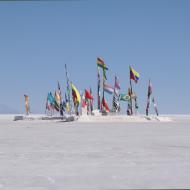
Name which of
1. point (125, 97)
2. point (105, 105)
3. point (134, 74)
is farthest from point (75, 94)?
point (134, 74)

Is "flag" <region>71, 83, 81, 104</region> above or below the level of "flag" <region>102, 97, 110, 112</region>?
above

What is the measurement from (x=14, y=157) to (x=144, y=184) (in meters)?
6.29

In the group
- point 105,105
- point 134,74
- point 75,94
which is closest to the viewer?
point 134,74

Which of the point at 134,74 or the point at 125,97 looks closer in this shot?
the point at 134,74

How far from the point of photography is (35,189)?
7.77m

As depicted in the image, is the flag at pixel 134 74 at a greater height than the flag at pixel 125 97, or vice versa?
the flag at pixel 134 74

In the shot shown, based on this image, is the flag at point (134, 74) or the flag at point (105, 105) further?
the flag at point (134, 74)

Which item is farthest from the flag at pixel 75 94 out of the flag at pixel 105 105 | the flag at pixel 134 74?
the flag at pixel 134 74

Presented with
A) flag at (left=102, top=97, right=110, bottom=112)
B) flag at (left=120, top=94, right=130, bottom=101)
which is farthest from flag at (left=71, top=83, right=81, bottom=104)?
flag at (left=120, top=94, right=130, bottom=101)

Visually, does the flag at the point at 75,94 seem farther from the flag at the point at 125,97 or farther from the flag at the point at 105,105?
the flag at the point at 125,97

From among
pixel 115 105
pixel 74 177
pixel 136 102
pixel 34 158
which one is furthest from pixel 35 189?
pixel 136 102

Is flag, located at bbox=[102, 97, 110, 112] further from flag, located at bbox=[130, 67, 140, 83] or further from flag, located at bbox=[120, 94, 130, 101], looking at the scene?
flag, located at bbox=[120, 94, 130, 101]

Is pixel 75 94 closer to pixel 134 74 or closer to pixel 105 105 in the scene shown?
pixel 105 105

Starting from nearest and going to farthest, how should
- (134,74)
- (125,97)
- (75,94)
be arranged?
1. (134,74)
2. (75,94)
3. (125,97)
